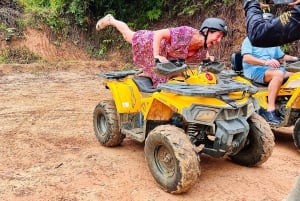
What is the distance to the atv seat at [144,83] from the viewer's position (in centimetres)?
536

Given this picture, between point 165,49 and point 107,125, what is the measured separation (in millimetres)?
1216

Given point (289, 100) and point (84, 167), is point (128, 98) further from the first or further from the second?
point (289, 100)

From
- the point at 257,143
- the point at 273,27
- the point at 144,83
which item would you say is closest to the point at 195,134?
the point at 257,143

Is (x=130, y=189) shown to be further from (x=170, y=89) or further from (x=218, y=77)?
(x=218, y=77)

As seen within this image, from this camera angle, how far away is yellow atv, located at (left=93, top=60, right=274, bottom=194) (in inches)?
167

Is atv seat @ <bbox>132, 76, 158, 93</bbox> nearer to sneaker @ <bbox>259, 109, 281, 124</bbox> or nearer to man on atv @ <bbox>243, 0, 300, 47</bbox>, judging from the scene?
sneaker @ <bbox>259, 109, 281, 124</bbox>

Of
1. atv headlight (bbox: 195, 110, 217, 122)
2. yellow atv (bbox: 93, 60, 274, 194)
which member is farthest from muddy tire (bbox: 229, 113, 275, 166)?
atv headlight (bbox: 195, 110, 217, 122)

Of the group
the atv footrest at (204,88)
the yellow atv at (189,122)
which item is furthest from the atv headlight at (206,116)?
the atv footrest at (204,88)

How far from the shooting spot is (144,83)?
5512 mm

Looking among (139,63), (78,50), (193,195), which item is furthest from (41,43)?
(193,195)

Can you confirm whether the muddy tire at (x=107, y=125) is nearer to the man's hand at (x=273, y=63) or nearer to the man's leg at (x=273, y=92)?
the man's leg at (x=273, y=92)

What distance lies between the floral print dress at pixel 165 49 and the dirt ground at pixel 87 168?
1.07 m

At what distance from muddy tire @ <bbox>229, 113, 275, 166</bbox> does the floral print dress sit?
109 centimetres

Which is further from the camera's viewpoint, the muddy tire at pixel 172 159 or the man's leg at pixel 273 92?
the man's leg at pixel 273 92
